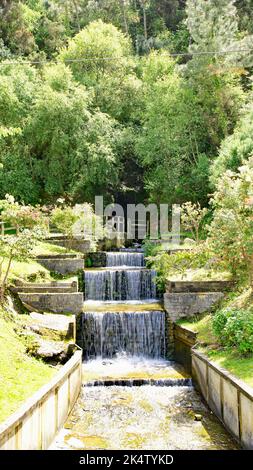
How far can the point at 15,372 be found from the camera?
9.33 m

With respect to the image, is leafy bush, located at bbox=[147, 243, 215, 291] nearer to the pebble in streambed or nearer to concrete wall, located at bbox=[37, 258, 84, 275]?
concrete wall, located at bbox=[37, 258, 84, 275]

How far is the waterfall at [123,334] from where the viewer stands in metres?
14.5

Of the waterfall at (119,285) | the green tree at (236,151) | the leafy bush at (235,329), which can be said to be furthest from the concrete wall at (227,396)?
the green tree at (236,151)

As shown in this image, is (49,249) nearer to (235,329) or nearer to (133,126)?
(235,329)

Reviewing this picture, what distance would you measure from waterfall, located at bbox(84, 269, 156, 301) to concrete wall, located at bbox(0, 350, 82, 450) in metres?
7.09

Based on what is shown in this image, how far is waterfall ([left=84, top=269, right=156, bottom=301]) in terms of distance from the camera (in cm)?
1827

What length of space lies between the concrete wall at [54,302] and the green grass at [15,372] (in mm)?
2521

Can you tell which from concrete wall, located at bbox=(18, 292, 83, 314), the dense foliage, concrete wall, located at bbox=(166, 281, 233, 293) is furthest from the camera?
the dense foliage

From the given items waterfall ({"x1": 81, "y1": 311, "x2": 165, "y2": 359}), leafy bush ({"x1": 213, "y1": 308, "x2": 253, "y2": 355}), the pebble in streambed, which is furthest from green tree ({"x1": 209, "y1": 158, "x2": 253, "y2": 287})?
the pebble in streambed

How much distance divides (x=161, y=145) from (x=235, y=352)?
64.8 ft

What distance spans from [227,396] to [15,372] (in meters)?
4.30

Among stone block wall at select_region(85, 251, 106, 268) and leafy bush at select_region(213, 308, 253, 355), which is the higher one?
stone block wall at select_region(85, 251, 106, 268)
